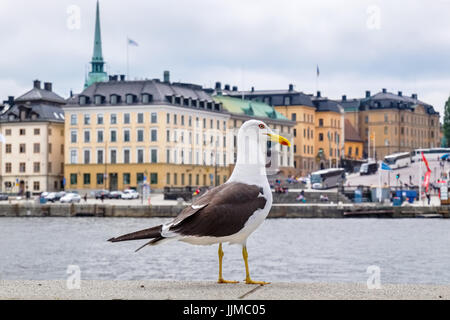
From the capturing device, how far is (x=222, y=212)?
8.72 metres

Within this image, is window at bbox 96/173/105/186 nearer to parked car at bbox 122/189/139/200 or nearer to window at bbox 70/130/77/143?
window at bbox 70/130/77/143

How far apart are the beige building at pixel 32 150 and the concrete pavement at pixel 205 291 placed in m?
98.0

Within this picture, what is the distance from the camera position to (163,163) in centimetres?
10056

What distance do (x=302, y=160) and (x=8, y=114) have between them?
149 ft

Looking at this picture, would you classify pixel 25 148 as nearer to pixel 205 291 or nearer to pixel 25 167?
pixel 25 167

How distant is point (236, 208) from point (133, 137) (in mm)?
95149

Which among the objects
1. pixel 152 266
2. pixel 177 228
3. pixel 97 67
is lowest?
pixel 152 266

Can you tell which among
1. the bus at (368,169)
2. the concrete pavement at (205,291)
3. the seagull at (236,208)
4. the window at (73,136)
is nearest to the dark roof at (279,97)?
the bus at (368,169)

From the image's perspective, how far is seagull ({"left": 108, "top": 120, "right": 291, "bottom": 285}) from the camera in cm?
859

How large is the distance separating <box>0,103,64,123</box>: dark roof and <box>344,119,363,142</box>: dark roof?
62471mm

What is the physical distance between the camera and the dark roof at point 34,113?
358 feet

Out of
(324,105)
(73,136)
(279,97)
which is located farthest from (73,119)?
(324,105)
